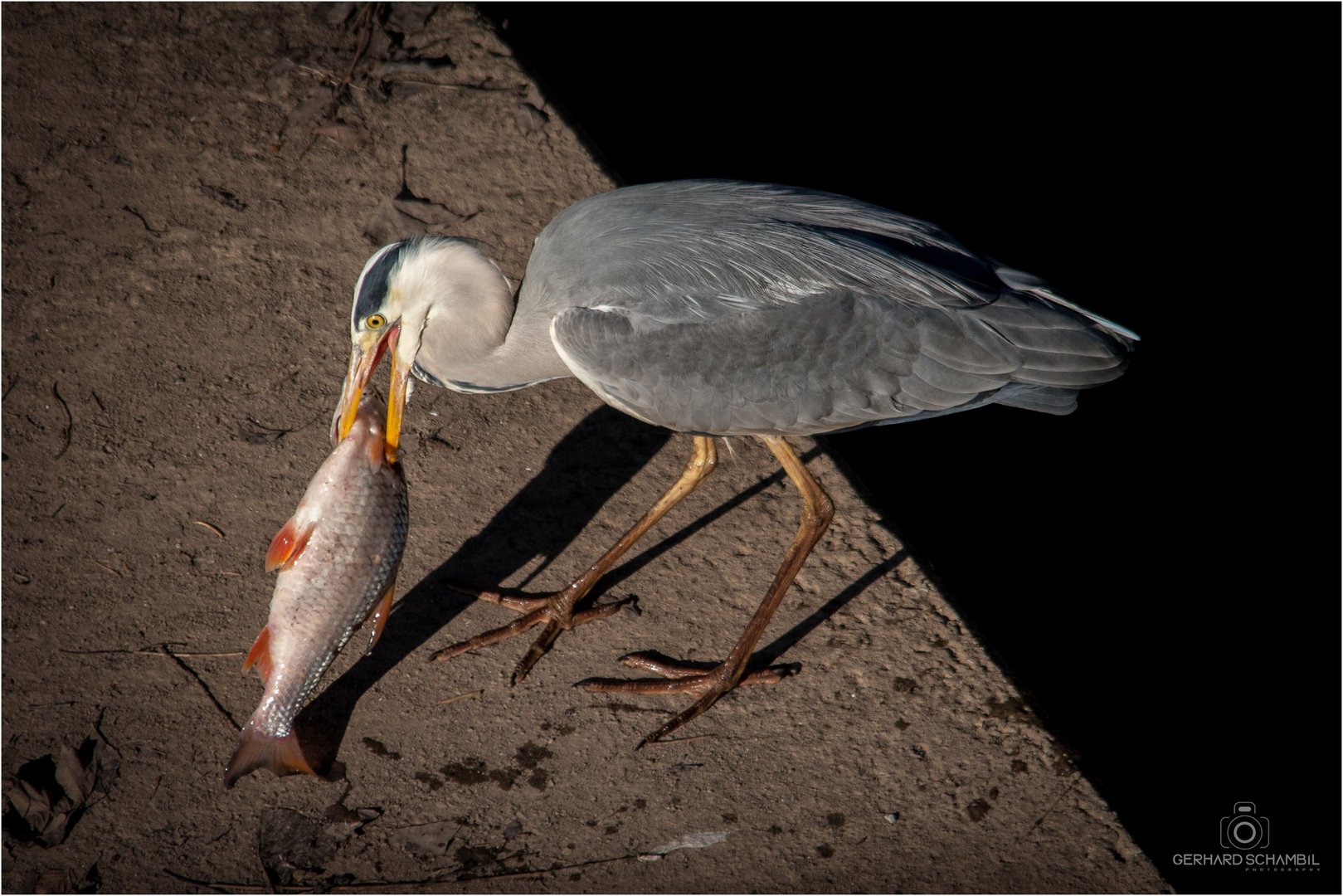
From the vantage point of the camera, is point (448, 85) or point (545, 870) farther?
point (448, 85)

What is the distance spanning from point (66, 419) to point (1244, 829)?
5.04 m

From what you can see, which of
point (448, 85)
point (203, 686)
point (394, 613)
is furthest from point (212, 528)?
point (448, 85)

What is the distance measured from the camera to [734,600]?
4410 millimetres

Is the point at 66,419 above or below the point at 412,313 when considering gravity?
below

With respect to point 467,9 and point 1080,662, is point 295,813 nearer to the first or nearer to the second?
point 1080,662

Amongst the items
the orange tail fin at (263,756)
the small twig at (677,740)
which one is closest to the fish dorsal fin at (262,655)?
the orange tail fin at (263,756)

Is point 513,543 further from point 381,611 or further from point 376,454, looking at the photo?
point 376,454

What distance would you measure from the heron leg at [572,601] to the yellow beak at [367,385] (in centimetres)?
82

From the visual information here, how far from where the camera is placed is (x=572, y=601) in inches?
166

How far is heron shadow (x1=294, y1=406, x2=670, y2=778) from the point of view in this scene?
391 cm

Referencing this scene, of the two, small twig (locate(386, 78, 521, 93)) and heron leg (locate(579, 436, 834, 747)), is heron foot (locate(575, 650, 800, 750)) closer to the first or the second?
heron leg (locate(579, 436, 834, 747))

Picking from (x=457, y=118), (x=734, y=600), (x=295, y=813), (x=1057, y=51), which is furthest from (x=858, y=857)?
(x=1057, y=51)

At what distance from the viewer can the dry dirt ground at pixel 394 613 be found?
3666mm

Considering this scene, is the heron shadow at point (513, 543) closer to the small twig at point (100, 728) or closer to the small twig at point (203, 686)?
the small twig at point (203, 686)
